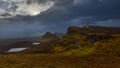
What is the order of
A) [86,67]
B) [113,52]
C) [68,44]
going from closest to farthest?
1. [86,67]
2. [113,52]
3. [68,44]

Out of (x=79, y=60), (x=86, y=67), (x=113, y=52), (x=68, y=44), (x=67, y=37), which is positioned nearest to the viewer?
(x=86, y=67)

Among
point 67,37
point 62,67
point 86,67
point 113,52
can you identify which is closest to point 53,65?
point 62,67

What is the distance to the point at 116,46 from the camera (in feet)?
140

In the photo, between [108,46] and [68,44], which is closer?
[108,46]

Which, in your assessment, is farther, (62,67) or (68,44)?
(68,44)

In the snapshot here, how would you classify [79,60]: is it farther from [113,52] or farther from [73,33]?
[73,33]

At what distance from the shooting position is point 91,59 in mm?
37688

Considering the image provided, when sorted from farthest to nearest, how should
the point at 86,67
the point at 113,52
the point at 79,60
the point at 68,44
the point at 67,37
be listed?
the point at 67,37
the point at 68,44
the point at 113,52
the point at 79,60
the point at 86,67

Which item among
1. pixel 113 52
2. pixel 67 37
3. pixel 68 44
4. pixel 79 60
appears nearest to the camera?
pixel 79 60

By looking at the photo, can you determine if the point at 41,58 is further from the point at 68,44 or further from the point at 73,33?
the point at 73,33

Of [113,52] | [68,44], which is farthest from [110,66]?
[68,44]

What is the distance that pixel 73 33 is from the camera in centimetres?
5991

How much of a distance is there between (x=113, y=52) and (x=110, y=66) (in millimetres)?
7539

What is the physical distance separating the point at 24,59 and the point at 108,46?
39.8 ft
